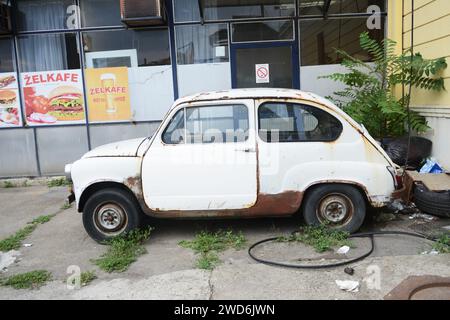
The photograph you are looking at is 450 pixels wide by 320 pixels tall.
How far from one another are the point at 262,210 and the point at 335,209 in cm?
88

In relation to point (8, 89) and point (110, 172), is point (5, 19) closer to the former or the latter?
point (8, 89)

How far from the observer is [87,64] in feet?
29.7

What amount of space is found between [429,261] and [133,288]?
2953mm

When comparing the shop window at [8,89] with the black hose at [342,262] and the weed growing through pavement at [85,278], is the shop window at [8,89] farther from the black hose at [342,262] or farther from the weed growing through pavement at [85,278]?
the black hose at [342,262]

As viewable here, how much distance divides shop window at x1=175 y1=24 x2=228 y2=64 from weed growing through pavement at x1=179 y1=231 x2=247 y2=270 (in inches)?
184

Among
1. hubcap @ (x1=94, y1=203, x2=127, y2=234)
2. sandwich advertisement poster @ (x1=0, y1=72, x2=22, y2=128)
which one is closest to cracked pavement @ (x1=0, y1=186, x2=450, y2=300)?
hubcap @ (x1=94, y1=203, x2=127, y2=234)

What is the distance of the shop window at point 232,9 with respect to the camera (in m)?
8.80

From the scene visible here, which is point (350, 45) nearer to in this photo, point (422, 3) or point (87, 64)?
point (422, 3)

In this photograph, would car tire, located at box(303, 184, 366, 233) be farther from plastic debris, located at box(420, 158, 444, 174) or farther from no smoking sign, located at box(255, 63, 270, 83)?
no smoking sign, located at box(255, 63, 270, 83)

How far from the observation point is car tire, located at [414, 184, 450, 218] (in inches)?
221

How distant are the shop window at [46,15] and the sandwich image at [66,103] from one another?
129 cm

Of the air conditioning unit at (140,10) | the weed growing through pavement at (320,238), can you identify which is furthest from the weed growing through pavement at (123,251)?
the air conditioning unit at (140,10)

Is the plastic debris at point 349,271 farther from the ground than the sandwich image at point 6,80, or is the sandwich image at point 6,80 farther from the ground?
the sandwich image at point 6,80

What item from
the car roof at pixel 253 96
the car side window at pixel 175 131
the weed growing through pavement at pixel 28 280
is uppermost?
the car roof at pixel 253 96
